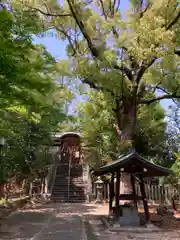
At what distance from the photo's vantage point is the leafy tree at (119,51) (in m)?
12.3

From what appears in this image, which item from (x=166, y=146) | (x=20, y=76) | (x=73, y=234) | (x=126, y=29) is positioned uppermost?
(x=126, y=29)

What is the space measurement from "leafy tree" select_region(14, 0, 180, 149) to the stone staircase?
757 centimetres

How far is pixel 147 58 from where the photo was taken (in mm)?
11375

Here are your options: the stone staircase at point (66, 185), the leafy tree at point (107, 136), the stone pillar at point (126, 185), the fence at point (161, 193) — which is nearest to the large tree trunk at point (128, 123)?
the stone pillar at point (126, 185)

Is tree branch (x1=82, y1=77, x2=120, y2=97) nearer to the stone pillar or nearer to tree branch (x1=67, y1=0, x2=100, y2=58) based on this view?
tree branch (x1=67, y1=0, x2=100, y2=58)

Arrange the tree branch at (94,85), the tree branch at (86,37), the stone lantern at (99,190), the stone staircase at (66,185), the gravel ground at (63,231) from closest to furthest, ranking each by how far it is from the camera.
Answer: the gravel ground at (63,231)
the tree branch at (86,37)
the tree branch at (94,85)
the stone lantern at (99,190)
the stone staircase at (66,185)

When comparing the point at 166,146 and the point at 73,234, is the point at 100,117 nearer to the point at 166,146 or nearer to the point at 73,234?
the point at 166,146

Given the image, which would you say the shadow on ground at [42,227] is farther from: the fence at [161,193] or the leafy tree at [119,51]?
the fence at [161,193]

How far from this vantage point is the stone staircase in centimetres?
1897

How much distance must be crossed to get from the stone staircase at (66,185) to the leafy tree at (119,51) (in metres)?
7.57

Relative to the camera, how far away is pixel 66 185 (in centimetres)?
2072

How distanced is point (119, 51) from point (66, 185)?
1152cm

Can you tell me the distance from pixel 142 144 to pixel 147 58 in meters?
9.84

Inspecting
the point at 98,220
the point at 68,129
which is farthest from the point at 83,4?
the point at 68,129
